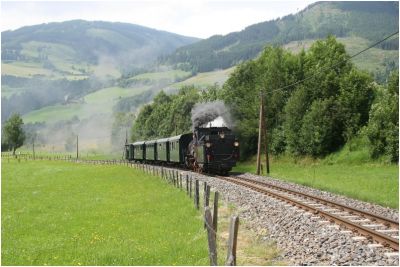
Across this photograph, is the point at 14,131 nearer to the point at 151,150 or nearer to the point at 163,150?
the point at 151,150

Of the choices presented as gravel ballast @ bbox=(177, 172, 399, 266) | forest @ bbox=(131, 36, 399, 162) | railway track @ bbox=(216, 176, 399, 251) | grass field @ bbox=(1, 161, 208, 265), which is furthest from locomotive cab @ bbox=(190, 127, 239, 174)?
railway track @ bbox=(216, 176, 399, 251)

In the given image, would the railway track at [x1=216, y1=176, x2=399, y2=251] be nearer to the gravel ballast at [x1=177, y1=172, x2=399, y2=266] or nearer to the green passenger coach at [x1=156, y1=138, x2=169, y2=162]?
the gravel ballast at [x1=177, y1=172, x2=399, y2=266]

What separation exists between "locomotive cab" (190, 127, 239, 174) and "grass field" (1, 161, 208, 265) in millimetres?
8236

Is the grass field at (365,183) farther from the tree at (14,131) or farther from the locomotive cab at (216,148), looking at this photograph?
the tree at (14,131)

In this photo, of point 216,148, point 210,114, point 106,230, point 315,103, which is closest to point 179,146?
point 216,148

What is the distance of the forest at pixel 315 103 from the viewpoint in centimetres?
4456

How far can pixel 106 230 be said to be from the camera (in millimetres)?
18688

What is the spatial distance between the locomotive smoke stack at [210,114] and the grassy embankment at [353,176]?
911 cm

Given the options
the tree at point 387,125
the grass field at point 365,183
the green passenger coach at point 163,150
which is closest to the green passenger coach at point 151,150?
the green passenger coach at point 163,150

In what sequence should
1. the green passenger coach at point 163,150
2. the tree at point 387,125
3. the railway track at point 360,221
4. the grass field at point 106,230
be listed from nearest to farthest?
the railway track at point 360,221, the grass field at point 106,230, the tree at point 387,125, the green passenger coach at point 163,150

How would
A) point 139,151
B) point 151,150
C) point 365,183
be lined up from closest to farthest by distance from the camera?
point 365,183 < point 151,150 < point 139,151

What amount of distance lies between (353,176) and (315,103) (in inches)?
718

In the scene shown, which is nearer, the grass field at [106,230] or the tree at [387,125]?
the grass field at [106,230]

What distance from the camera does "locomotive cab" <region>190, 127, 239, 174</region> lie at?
129 feet
